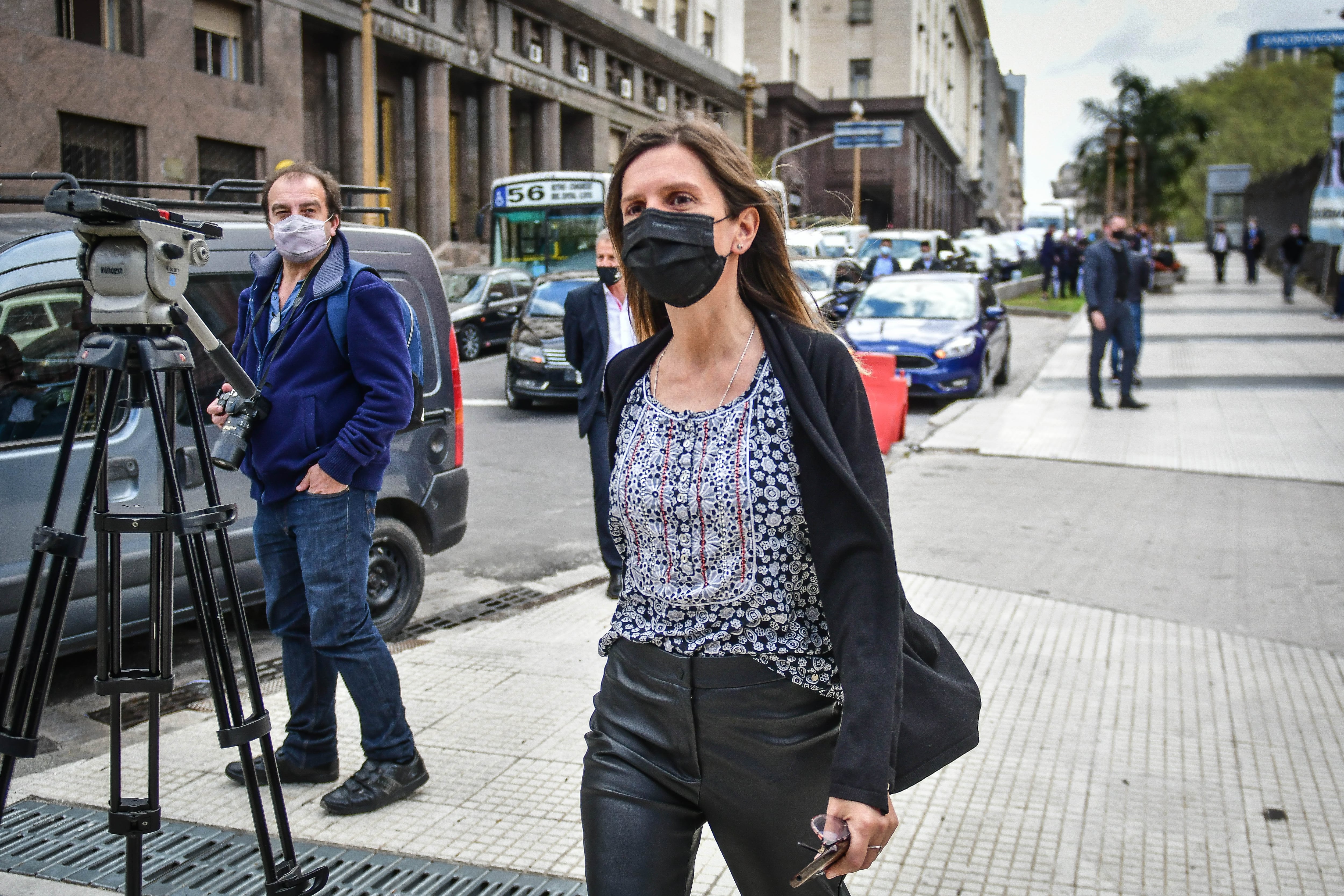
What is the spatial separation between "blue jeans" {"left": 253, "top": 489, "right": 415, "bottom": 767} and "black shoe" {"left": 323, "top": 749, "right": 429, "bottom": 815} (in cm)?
3

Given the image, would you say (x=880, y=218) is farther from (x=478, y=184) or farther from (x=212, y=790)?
(x=212, y=790)

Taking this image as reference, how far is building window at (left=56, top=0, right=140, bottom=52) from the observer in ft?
66.6

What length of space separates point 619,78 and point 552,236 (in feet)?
72.9

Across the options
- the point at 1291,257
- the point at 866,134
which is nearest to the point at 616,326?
the point at 1291,257

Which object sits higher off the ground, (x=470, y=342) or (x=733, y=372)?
(x=733, y=372)

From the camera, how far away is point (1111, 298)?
44.4 feet

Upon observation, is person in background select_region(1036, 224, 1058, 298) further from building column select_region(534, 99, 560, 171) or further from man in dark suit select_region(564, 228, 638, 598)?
man in dark suit select_region(564, 228, 638, 598)

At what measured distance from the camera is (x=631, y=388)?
236 centimetres

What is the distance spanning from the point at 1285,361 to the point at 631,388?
18.1 m

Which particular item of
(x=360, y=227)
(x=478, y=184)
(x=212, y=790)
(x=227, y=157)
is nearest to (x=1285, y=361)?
(x=360, y=227)

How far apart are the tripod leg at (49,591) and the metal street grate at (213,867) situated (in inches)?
35.8

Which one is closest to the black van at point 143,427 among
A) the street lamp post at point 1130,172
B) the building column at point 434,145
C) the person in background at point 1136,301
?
the person in background at point 1136,301

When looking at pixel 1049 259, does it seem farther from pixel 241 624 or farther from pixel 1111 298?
pixel 241 624

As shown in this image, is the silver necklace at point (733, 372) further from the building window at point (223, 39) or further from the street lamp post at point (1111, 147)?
the street lamp post at point (1111, 147)
